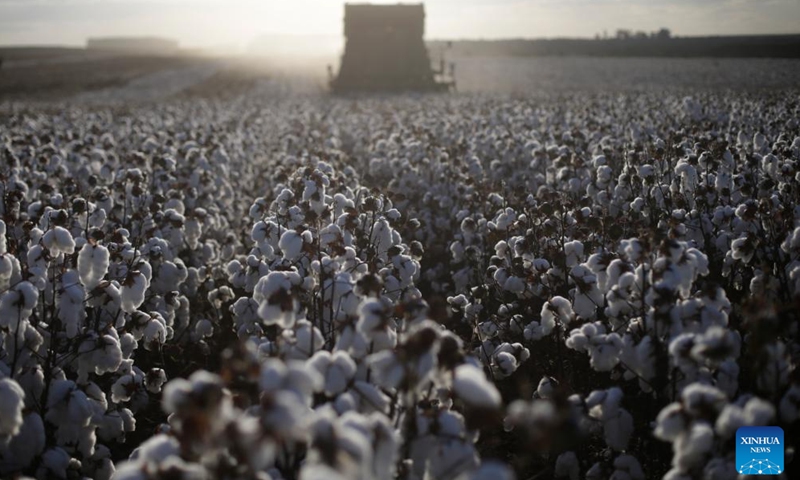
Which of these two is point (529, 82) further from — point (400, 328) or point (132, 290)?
point (132, 290)

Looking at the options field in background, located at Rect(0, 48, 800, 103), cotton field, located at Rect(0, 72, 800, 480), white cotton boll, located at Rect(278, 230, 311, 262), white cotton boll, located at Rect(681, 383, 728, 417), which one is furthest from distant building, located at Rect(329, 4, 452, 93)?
white cotton boll, located at Rect(681, 383, 728, 417)

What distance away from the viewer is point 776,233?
5.57 meters

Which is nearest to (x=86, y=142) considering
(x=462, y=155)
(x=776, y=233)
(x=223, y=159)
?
(x=223, y=159)

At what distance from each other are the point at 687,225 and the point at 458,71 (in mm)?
67557

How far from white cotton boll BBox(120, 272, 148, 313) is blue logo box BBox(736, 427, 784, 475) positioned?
370cm

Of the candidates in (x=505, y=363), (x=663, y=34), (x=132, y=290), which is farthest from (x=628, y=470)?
(x=663, y=34)

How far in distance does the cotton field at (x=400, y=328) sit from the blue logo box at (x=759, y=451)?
0.07m

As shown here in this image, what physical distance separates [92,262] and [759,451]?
4.00 meters

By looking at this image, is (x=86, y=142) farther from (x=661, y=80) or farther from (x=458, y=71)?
(x=458, y=71)

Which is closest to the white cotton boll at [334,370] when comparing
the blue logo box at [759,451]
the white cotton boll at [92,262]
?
the blue logo box at [759,451]

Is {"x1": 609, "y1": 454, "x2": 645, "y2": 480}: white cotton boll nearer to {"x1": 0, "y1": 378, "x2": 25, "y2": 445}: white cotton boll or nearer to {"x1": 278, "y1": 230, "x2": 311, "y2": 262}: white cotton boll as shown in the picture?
{"x1": 278, "y1": 230, "x2": 311, "y2": 262}: white cotton boll

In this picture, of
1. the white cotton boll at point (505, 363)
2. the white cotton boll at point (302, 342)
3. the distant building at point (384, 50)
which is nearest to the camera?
the white cotton boll at point (302, 342)

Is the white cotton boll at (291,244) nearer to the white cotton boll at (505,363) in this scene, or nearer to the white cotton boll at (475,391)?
the white cotton boll at (505,363)

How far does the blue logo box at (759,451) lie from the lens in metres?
2.81
